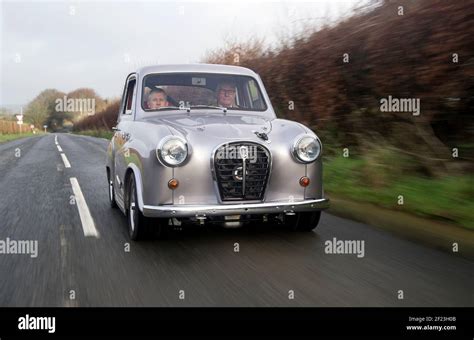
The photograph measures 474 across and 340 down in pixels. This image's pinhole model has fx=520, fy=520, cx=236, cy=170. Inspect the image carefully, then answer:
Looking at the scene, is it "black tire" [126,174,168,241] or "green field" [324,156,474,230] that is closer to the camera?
"black tire" [126,174,168,241]

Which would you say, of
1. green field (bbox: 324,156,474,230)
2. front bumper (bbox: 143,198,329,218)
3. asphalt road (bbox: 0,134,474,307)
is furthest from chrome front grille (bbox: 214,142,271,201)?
green field (bbox: 324,156,474,230)

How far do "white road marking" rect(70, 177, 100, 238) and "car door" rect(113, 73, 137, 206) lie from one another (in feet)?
1.43

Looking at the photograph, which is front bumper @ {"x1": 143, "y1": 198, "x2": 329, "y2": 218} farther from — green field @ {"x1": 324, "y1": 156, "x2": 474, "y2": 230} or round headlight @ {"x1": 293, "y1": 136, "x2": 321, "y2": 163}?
green field @ {"x1": 324, "y1": 156, "x2": 474, "y2": 230}

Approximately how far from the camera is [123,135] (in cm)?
627

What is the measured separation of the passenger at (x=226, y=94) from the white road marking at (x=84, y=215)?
Answer: 2090 millimetres

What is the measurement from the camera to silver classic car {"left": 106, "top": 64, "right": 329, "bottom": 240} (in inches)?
188

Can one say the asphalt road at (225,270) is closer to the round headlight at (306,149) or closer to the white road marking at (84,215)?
the white road marking at (84,215)

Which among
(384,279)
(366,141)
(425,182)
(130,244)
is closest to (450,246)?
(384,279)

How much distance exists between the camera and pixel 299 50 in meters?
11.3

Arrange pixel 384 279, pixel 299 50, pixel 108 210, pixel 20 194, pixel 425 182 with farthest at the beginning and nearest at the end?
1. pixel 299 50
2. pixel 20 194
3. pixel 108 210
4. pixel 425 182
5. pixel 384 279
